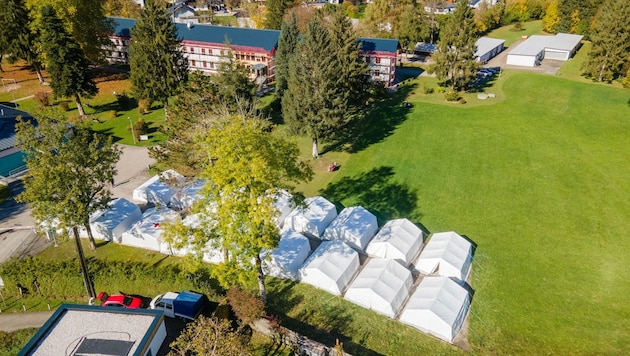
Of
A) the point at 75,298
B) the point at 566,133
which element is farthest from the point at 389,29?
the point at 75,298

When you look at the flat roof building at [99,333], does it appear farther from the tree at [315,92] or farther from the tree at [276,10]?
the tree at [276,10]

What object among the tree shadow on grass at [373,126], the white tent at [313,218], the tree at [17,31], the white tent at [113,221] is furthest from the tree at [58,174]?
the tree at [17,31]

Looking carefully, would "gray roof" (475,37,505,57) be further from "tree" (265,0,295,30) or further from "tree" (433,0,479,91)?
"tree" (265,0,295,30)

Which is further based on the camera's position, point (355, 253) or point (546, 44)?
point (546, 44)

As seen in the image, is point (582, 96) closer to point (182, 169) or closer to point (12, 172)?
point (182, 169)

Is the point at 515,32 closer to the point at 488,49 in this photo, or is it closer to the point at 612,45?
the point at 488,49

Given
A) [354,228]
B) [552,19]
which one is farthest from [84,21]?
[552,19]

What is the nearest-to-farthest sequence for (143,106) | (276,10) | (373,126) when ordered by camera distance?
(373,126) → (143,106) → (276,10)
